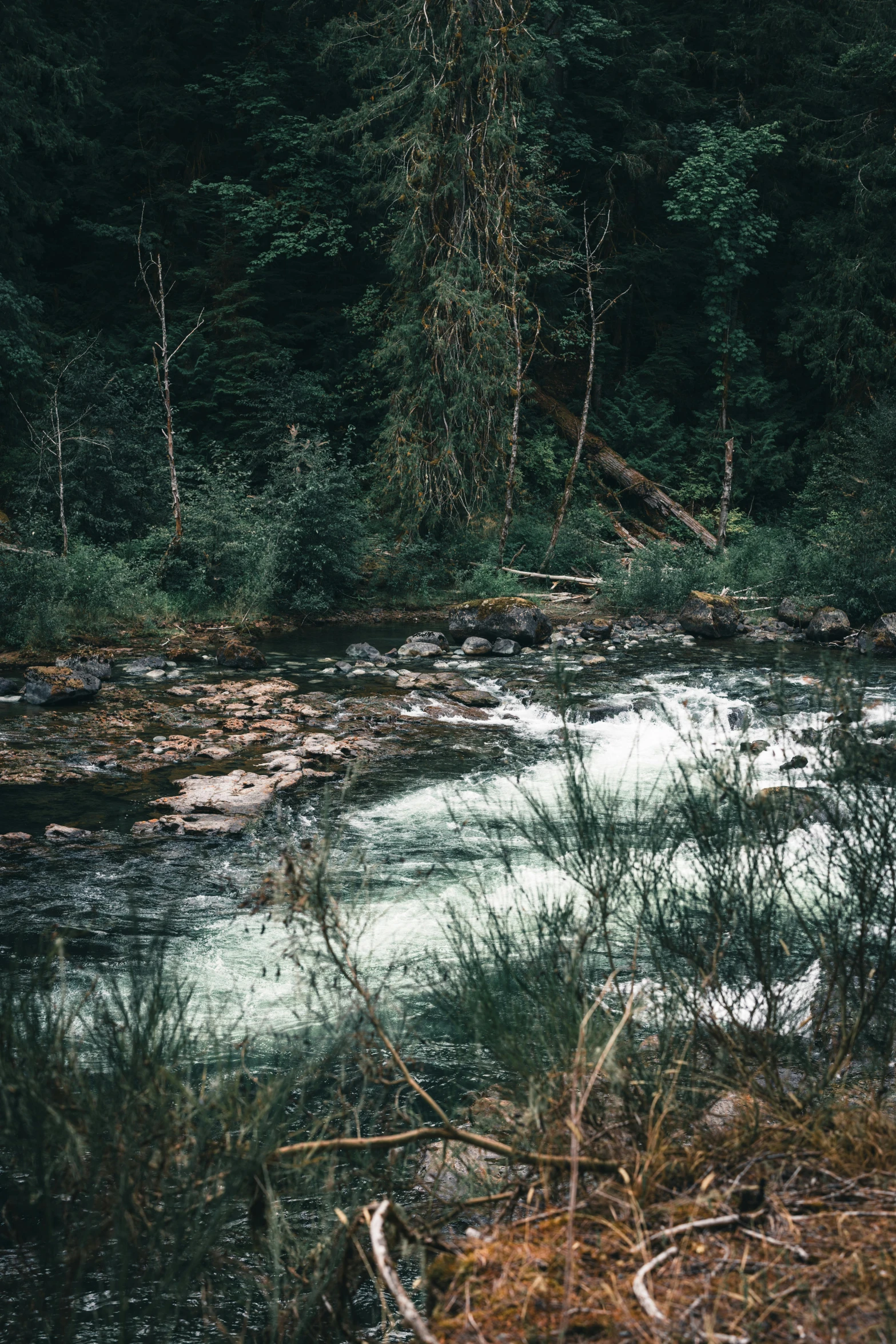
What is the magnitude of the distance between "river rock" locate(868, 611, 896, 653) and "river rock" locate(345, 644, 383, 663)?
274 inches

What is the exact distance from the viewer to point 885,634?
547 inches

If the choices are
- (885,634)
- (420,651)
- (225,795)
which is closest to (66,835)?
(225,795)

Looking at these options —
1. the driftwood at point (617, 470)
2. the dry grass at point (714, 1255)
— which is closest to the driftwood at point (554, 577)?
the driftwood at point (617, 470)

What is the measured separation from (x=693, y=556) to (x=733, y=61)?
14998 millimetres

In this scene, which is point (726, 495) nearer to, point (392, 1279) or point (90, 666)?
point (90, 666)

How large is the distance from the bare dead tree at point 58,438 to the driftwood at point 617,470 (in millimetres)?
10572

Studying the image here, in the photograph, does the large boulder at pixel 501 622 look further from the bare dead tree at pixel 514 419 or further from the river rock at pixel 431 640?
the bare dead tree at pixel 514 419

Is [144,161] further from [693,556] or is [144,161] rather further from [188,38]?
[693,556]

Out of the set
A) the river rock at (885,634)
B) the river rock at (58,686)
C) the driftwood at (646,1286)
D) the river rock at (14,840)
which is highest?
the driftwood at (646,1286)

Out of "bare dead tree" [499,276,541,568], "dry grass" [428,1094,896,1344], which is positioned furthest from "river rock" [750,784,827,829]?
"bare dead tree" [499,276,541,568]

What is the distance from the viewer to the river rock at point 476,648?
1396cm

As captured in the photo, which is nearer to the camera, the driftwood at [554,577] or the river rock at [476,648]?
the river rock at [476,648]

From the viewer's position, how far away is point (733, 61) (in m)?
24.5

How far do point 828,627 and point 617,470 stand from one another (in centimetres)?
1008
